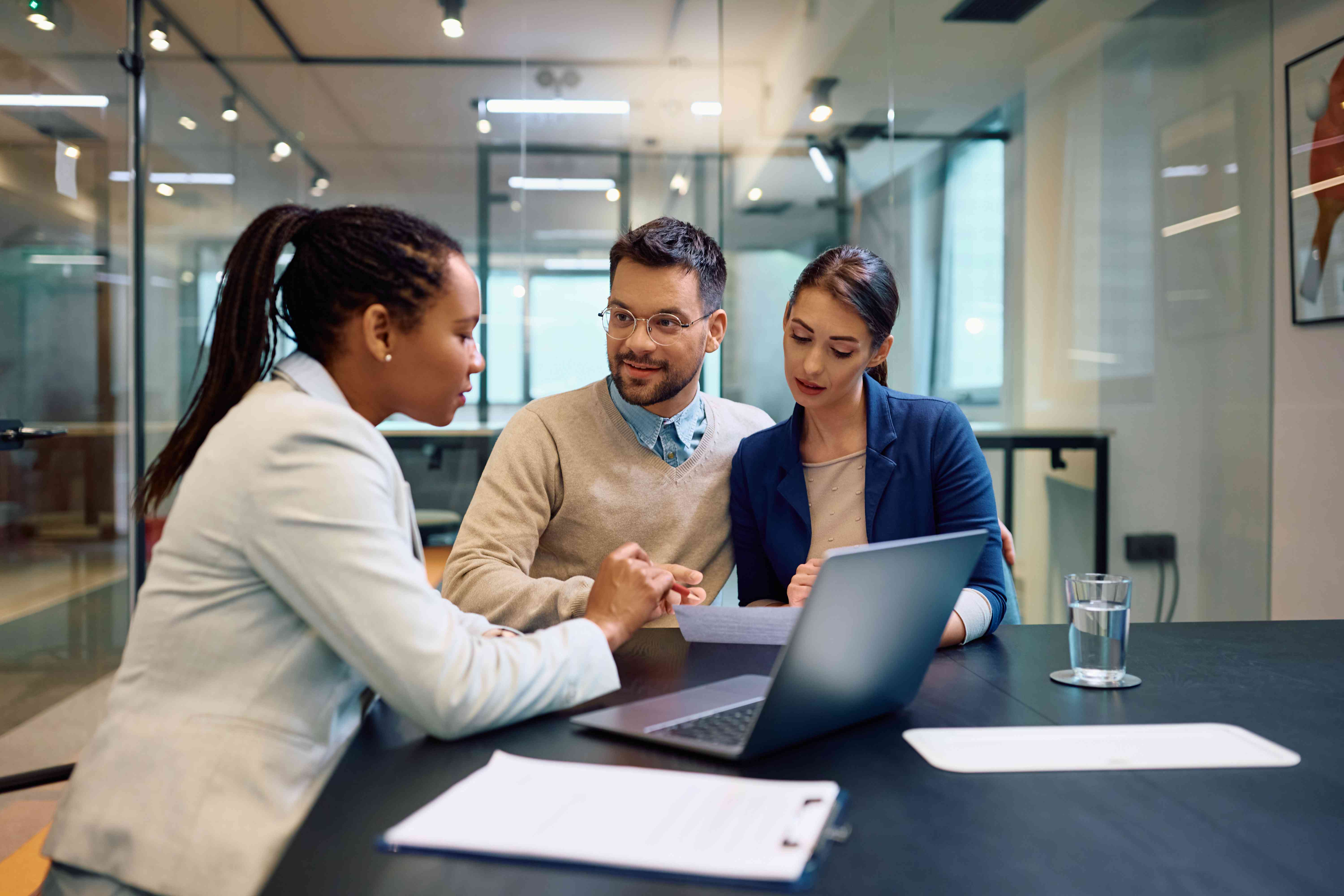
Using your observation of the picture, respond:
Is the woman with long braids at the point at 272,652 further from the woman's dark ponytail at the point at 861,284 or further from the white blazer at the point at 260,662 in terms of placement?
the woman's dark ponytail at the point at 861,284

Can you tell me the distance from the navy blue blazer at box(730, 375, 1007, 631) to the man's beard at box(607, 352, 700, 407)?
192 millimetres

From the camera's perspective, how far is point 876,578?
2.49 ft

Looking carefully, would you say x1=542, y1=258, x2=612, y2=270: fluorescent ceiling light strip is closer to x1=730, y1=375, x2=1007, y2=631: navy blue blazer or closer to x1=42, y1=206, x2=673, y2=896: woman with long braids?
x1=730, y1=375, x2=1007, y2=631: navy blue blazer

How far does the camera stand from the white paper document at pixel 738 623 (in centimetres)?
113

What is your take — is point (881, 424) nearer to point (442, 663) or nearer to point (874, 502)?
point (874, 502)

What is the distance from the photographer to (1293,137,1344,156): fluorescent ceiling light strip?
279cm

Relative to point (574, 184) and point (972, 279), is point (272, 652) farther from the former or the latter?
point (972, 279)

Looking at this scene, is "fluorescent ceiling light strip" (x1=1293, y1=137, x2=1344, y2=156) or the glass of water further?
"fluorescent ceiling light strip" (x1=1293, y1=137, x2=1344, y2=156)

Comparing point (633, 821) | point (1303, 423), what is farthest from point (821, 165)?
point (633, 821)

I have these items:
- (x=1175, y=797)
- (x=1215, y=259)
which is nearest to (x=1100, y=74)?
(x=1215, y=259)

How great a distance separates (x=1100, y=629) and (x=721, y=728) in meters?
0.50

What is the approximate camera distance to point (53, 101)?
115 inches

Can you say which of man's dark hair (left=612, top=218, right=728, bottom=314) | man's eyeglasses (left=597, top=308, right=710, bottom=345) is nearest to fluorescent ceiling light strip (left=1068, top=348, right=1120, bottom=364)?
man's dark hair (left=612, top=218, right=728, bottom=314)

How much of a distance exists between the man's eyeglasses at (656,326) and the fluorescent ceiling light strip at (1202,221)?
8.24 ft
